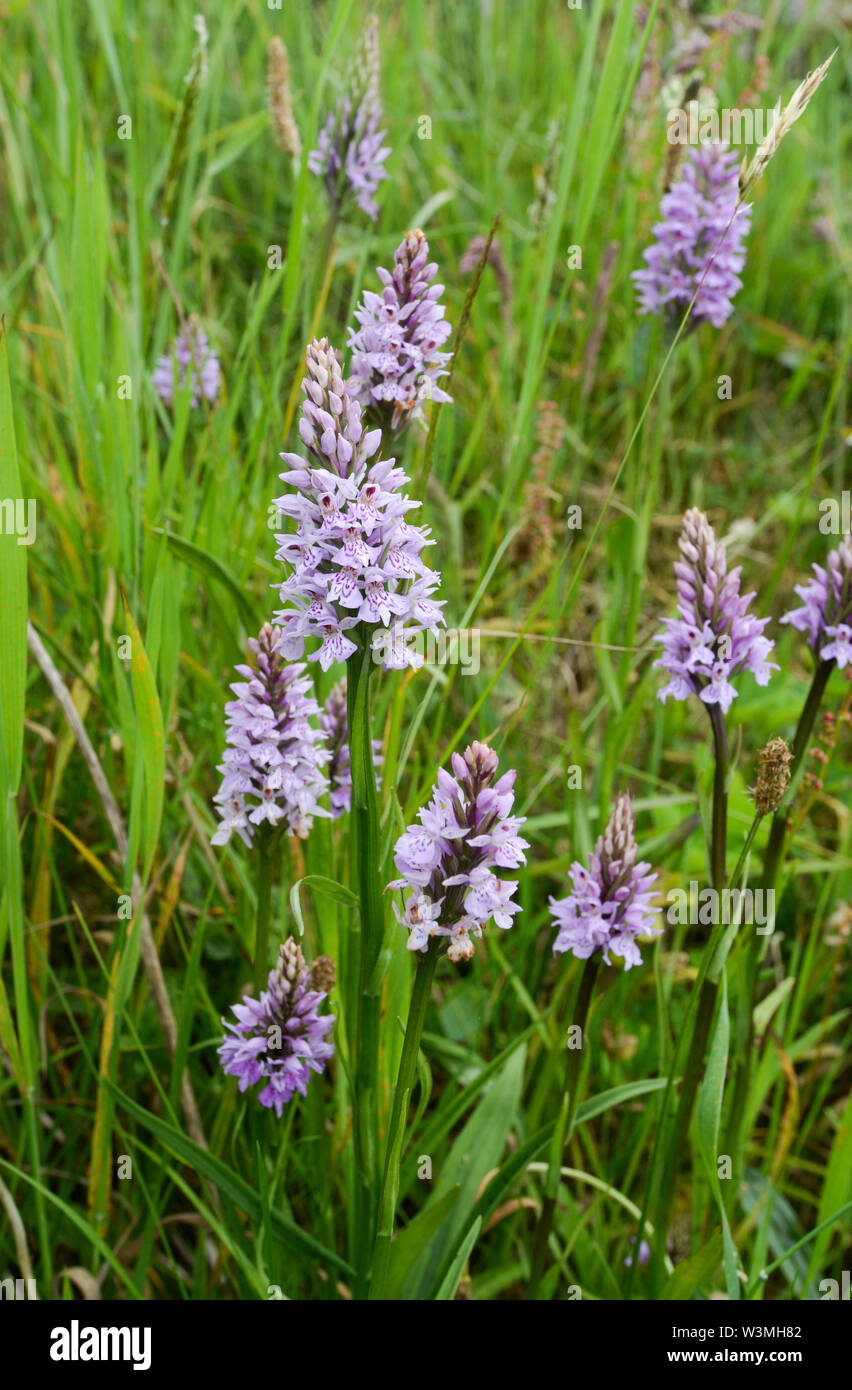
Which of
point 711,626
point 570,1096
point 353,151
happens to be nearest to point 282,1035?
point 570,1096

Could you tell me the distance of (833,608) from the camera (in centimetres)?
204

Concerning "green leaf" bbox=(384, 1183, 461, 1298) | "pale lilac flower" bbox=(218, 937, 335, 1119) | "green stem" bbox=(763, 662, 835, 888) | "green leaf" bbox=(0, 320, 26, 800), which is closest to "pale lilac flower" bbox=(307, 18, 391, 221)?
"green leaf" bbox=(0, 320, 26, 800)

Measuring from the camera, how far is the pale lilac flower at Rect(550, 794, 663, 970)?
1760 mm

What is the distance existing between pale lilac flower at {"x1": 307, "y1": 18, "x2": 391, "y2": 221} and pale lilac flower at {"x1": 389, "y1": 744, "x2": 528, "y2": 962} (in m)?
1.81

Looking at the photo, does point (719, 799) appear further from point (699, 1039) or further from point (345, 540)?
point (345, 540)

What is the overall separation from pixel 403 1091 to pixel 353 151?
2.27 metres

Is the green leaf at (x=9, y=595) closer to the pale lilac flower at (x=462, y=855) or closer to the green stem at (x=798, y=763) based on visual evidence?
the pale lilac flower at (x=462, y=855)

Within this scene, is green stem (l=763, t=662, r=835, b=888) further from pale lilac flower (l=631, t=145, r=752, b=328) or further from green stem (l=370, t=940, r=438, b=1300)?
pale lilac flower (l=631, t=145, r=752, b=328)

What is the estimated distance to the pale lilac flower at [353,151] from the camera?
2707 millimetres

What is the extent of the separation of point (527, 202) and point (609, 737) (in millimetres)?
3302

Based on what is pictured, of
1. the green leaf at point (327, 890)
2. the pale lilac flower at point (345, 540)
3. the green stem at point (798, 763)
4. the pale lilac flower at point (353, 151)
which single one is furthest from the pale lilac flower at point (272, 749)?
the pale lilac flower at point (353, 151)
